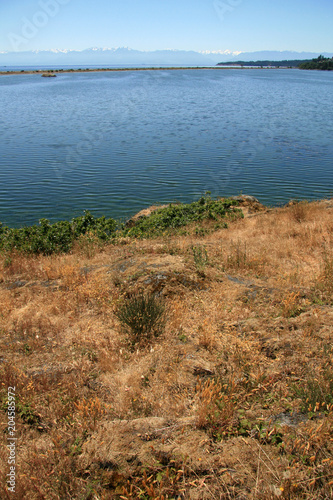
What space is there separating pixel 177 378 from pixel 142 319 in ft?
4.23

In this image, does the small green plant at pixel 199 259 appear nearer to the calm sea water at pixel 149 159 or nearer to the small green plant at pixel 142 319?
A: the small green plant at pixel 142 319

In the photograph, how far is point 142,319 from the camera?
5.57 metres

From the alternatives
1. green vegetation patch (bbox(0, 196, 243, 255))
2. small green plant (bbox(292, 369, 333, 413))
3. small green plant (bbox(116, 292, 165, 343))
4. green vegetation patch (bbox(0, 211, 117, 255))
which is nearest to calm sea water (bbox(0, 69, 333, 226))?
green vegetation patch (bbox(0, 196, 243, 255))

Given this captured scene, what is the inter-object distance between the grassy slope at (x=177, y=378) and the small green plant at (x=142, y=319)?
0.18 metres

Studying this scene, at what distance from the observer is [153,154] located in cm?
2331

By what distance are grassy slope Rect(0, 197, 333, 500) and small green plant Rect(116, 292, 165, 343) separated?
0.18m

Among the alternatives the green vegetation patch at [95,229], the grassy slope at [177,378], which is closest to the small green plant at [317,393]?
the grassy slope at [177,378]

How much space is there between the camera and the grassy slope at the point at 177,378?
3.11 metres

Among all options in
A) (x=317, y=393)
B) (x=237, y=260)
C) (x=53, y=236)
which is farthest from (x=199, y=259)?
(x=53, y=236)

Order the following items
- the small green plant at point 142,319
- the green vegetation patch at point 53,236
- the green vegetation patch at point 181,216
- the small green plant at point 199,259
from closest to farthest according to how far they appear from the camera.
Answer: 1. the small green plant at point 142,319
2. the small green plant at point 199,259
3. the green vegetation patch at point 53,236
4. the green vegetation patch at point 181,216

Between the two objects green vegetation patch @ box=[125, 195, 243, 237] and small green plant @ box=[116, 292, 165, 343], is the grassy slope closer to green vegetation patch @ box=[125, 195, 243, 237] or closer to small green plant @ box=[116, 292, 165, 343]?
small green plant @ box=[116, 292, 165, 343]

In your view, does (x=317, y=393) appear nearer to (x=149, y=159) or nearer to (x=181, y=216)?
(x=181, y=216)

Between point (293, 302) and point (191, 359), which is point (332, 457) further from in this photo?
point (293, 302)

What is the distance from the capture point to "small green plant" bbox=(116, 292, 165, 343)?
554cm
